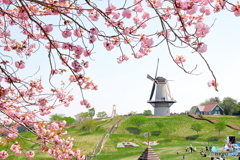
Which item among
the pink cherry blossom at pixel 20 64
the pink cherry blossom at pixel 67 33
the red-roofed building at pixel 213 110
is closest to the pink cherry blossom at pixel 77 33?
the pink cherry blossom at pixel 67 33

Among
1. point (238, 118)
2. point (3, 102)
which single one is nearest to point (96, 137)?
point (238, 118)

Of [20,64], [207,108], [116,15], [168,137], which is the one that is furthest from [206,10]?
[207,108]

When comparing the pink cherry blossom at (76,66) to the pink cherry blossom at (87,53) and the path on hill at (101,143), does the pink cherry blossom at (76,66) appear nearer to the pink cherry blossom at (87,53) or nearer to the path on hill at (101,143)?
the pink cherry blossom at (87,53)

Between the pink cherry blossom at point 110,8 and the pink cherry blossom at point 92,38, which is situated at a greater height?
the pink cherry blossom at point 110,8

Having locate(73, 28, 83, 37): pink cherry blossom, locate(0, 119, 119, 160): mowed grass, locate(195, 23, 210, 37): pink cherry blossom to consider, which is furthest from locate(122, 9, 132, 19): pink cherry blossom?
locate(0, 119, 119, 160): mowed grass

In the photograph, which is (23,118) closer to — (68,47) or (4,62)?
(4,62)

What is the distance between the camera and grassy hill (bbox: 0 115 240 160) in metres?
32.8

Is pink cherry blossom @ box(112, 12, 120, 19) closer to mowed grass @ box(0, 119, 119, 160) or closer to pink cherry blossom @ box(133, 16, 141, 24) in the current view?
pink cherry blossom @ box(133, 16, 141, 24)

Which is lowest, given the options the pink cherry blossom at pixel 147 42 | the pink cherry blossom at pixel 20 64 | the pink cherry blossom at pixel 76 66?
the pink cherry blossom at pixel 76 66

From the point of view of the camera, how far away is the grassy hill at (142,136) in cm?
3277

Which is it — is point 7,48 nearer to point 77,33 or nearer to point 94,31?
point 77,33

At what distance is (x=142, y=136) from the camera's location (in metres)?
42.6

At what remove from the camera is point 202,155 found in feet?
75.7

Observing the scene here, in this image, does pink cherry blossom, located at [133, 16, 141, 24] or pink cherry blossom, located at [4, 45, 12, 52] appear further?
pink cherry blossom, located at [4, 45, 12, 52]
